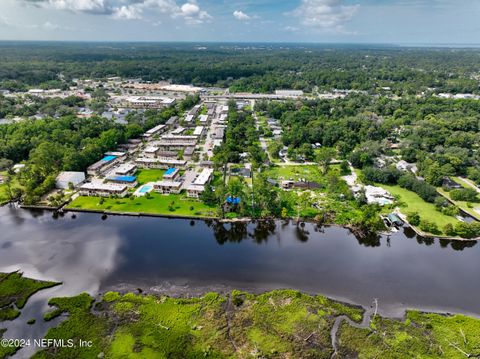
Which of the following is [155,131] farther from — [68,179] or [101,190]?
[101,190]

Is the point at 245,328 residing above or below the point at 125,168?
Answer: below

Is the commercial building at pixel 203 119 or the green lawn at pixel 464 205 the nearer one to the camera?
the green lawn at pixel 464 205

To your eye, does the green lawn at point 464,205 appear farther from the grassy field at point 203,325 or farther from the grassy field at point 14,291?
the grassy field at point 14,291

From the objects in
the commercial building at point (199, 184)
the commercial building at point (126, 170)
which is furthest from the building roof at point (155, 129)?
the commercial building at point (199, 184)

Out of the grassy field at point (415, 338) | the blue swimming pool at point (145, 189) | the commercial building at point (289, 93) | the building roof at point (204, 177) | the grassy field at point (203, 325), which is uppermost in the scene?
the commercial building at point (289, 93)

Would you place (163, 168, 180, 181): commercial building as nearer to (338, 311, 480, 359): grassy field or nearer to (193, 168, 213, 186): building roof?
(193, 168, 213, 186): building roof

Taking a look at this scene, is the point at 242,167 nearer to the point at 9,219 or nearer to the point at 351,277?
the point at 351,277

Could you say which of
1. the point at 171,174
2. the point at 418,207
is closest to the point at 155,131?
the point at 171,174
